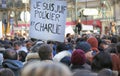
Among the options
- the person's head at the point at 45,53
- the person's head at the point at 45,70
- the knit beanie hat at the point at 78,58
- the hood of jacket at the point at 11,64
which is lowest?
the hood of jacket at the point at 11,64

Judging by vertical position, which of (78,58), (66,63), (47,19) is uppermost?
(47,19)

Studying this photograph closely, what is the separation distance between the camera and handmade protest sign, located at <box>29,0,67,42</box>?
9.42 meters

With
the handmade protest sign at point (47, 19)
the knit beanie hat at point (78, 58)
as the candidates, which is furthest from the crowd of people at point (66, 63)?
the handmade protest sign at point (47, 19)

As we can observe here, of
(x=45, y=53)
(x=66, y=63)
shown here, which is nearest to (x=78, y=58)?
(x=45, y=53)

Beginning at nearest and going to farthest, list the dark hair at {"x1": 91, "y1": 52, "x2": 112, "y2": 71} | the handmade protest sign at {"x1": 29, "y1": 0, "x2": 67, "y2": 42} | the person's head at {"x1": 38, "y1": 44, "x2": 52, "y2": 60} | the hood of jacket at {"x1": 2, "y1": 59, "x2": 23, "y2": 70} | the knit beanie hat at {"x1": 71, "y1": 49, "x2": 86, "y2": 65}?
the dark hair at {"x1": 91, "y1": 52, "x2": 112, "y2": 71}
the person's head at {"x1": 38, "y1": 44, "x2": 52, "y2": 60}
the knit beanie hat at {"x1": 71, "y1": 49, "x2": 86, "y2": 65}
the hood of jacket at {"x1": 2, "y1": 59, "x2": 23, "y2": 70}
the handmade protest sign at {"x1": 29, "y1": 0, "x2": 67, "y2": 42}

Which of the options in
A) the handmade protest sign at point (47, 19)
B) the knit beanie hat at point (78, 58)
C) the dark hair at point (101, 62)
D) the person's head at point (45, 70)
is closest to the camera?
the person's head at point (45, 70)

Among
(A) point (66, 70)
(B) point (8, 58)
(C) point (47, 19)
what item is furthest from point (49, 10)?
(A) point (66, 70)

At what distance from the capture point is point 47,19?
970 centimetres

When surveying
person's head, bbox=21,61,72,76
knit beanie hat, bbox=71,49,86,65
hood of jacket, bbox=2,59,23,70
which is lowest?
hood of jacket, bbox=2,59,23,70

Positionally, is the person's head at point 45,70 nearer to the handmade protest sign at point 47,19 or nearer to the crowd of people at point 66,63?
the crowd of people at point 66,63

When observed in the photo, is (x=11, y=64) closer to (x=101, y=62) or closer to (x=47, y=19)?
(x=101, y=62)

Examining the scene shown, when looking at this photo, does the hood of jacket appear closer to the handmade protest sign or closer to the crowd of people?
the crowd of people

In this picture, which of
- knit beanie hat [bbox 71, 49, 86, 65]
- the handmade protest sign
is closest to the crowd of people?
knit beanie hat [bbox 71, 49, 86, 65]

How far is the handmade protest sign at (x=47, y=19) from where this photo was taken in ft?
30.9
